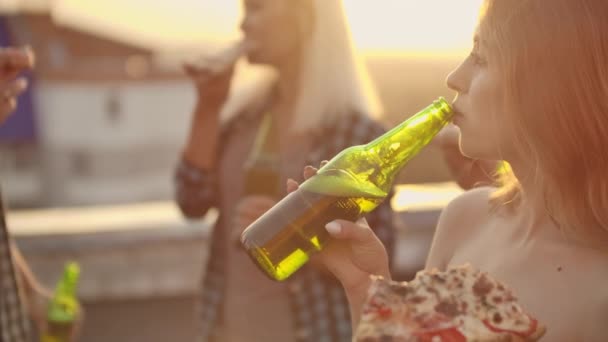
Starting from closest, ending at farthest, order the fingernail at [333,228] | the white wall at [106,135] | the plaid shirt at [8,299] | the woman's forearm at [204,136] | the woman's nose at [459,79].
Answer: the fingernail at [333,228], the woman's nose at [459,79], the plaid shirt at [8,299], the woman's forearm at [204,136], the white wall at [106,135]

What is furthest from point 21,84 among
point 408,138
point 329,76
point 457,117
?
point 457,117

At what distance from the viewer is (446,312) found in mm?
1064

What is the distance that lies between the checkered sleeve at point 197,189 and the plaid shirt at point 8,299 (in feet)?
2.17

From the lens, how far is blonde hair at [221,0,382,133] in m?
2.61

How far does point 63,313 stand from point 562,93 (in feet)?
5.36

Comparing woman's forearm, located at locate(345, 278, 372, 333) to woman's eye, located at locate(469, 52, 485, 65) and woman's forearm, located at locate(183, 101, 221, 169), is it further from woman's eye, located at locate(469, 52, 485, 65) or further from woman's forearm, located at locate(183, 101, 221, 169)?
woman's forearm, located at locate(183, 101, 221, 169)

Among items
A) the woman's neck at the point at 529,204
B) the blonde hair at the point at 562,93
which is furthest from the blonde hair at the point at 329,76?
the blonde hair at the point at 562,93

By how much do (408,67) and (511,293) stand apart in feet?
252

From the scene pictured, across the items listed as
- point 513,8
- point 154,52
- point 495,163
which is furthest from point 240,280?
point 154,52

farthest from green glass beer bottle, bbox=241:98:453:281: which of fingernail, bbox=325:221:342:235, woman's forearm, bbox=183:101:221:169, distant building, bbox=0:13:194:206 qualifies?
distant building, bbox=0:13:194:206

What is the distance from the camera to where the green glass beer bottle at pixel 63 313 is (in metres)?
2.41

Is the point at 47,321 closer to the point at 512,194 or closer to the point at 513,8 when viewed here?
Result: the point at 512,194

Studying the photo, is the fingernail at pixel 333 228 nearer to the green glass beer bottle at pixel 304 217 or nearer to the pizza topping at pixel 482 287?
the green glass beer bottle at pixel 304 217

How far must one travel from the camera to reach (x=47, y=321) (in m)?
2.46
